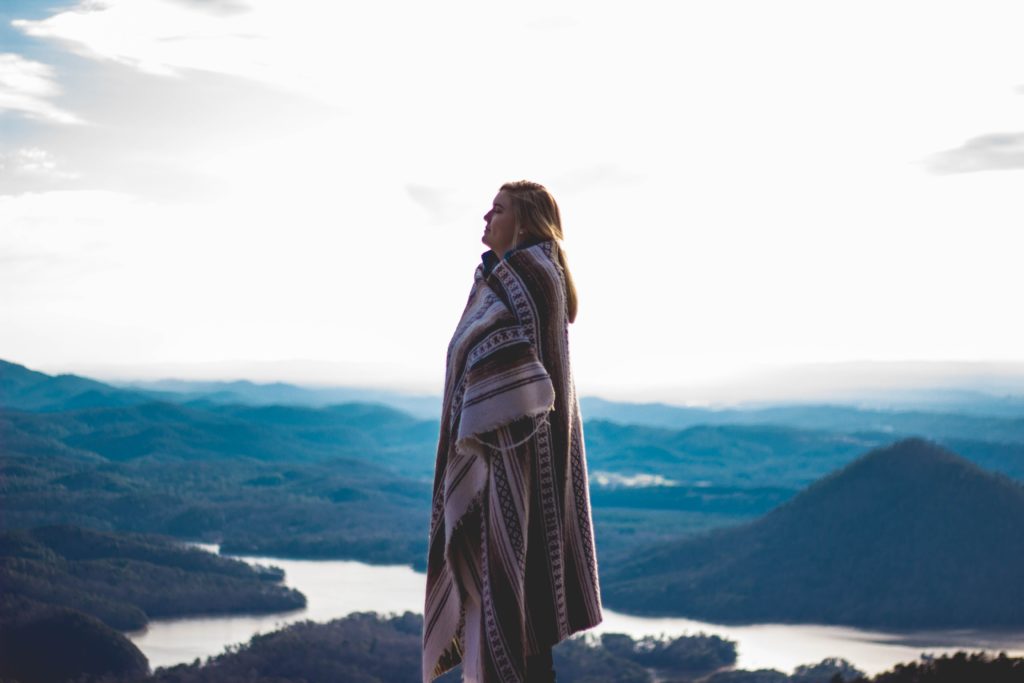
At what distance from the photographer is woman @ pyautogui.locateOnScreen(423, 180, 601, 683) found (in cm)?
280

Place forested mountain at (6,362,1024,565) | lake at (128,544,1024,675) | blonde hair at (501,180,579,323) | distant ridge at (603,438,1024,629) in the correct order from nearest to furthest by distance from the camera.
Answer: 1. blonde hair at (501,180,579,323)
2. lake at (128,544,1024,675)
3. distant ridge at (603,438,1024,629)
4. forested mountain at (6,362,1024,565)

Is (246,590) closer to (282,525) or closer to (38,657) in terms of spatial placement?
(38,657)

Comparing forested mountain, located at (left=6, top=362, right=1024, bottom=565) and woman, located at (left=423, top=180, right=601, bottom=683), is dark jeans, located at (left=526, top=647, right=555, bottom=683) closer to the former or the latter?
woman, located at (left=423, top=180, right=601, bottom=683)

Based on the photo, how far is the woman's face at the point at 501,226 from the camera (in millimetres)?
2943

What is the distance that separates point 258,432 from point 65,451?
13.6 m

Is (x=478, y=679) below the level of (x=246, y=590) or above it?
above

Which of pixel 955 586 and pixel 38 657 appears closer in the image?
pixel 38 657

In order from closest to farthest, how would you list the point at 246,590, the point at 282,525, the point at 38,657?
the point at 38,657 < the point at 246,590 < the point at 282,525

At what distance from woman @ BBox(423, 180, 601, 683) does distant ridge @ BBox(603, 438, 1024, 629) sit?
2454 cm

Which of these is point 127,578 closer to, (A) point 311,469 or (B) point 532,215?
(A) point 311,469

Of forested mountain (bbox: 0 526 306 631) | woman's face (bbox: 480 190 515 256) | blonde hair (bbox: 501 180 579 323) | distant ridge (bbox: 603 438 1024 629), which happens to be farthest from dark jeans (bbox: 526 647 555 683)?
distant ridge (bbox: 603 438 1024 629)

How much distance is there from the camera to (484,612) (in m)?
2.84

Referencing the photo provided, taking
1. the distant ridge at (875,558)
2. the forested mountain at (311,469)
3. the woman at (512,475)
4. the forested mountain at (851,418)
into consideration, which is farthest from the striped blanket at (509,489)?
the forested mountain at (851,418)

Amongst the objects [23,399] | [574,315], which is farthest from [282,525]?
[574,315]
